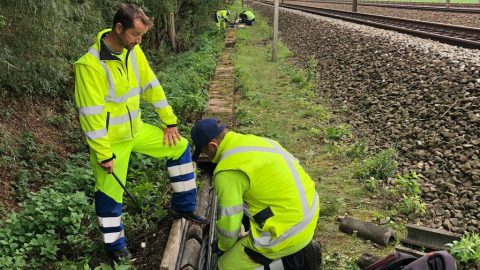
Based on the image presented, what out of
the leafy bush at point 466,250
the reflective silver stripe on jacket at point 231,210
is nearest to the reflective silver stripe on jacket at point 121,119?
the reflective silver stripe on jacket at point 231,210

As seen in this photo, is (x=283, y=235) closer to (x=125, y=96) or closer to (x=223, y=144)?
(x=223, y=144)

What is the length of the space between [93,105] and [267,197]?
1647 mm

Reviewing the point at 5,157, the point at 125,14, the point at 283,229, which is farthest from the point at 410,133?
the point at 5,157

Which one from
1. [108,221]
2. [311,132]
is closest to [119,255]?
[108,221]

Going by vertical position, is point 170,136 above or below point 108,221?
above

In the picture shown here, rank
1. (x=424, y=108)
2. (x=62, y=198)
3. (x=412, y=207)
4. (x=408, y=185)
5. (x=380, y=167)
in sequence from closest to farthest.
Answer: (x=62, y=198) → (x=412, y=207) → (x=408, y=185) → (x=380, y=167) → (x=424, y=108)

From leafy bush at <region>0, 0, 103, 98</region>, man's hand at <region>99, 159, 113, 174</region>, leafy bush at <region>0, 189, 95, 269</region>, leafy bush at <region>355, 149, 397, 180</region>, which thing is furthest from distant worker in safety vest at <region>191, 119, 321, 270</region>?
leafy bush at <region>0, 0, 103, 98</region>

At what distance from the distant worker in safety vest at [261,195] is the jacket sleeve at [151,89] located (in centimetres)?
119

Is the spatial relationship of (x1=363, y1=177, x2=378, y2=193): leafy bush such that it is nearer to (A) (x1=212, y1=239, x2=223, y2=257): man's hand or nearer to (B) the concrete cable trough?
(B) the concrete cable trough

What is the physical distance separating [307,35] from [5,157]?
1483 centimetres

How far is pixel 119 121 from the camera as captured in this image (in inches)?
149

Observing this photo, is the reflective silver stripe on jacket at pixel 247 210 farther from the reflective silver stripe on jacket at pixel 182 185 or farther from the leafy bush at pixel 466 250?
the leafy bush at pixel 466 250

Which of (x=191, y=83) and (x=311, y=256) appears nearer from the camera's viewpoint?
(x=311, y=256)

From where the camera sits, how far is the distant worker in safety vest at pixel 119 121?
11.5 ft
